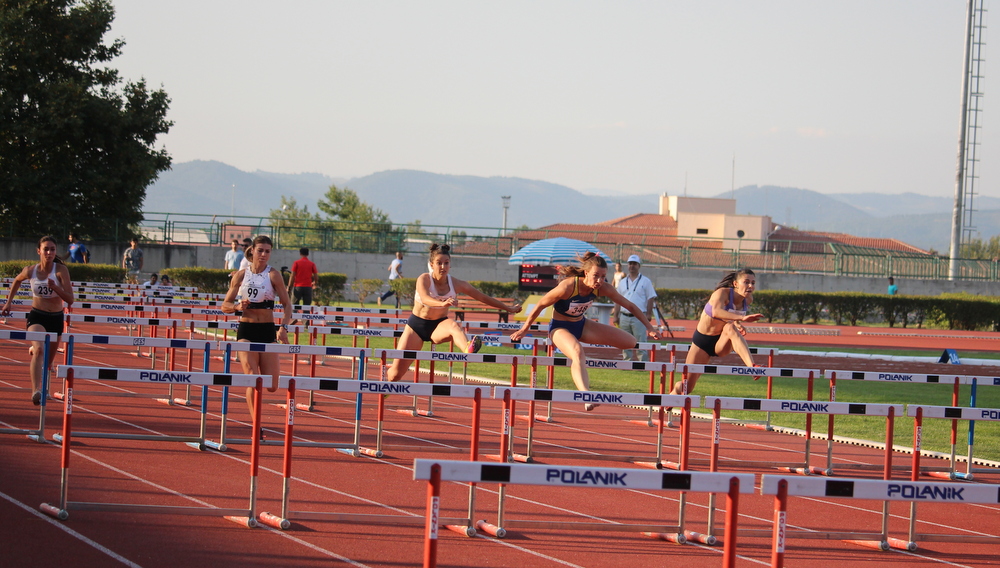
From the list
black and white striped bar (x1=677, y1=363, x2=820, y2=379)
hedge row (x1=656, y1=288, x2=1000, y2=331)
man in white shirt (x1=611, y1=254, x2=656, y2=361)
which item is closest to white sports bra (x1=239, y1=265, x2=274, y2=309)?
black and white striped bar (x1=677, y1=363, x2=820, y2=379)

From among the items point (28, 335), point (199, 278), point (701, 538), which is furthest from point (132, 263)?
point (701, 538)

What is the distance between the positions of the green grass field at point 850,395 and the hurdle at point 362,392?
673 cm

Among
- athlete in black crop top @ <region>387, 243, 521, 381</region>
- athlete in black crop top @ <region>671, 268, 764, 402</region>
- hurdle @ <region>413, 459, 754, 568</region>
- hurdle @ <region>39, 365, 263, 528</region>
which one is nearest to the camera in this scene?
hurdle @ <region>413, 459, 754, 568</region>

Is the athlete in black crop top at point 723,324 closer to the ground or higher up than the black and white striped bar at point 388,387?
higher up

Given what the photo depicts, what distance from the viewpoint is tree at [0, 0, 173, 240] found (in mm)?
33469

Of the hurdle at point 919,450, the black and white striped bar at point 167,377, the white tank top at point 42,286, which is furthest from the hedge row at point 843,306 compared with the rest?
the black and white striped bar at point 167,377

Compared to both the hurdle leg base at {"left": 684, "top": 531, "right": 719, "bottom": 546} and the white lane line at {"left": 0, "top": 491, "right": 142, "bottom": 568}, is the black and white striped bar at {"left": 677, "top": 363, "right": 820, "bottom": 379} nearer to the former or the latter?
the hurdle leg base at {"left": 684, "top": 531, "right": 719, "bottom": 546}

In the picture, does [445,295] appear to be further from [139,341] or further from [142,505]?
[142,505]

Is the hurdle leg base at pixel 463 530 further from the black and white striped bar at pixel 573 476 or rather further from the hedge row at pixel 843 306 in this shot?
the hedge row at pixel 843 306

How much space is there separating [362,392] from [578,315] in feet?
11.8

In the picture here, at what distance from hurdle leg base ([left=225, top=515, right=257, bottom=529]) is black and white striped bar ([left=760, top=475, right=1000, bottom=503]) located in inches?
146

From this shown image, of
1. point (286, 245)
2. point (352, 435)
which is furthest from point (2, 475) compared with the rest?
point (286, 245)

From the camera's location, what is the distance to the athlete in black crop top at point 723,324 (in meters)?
10.5

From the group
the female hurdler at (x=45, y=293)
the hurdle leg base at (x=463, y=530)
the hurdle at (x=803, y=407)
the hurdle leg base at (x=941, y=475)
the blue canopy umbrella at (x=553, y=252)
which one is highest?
the blue canopy umbrella at (x=553, y=252)
